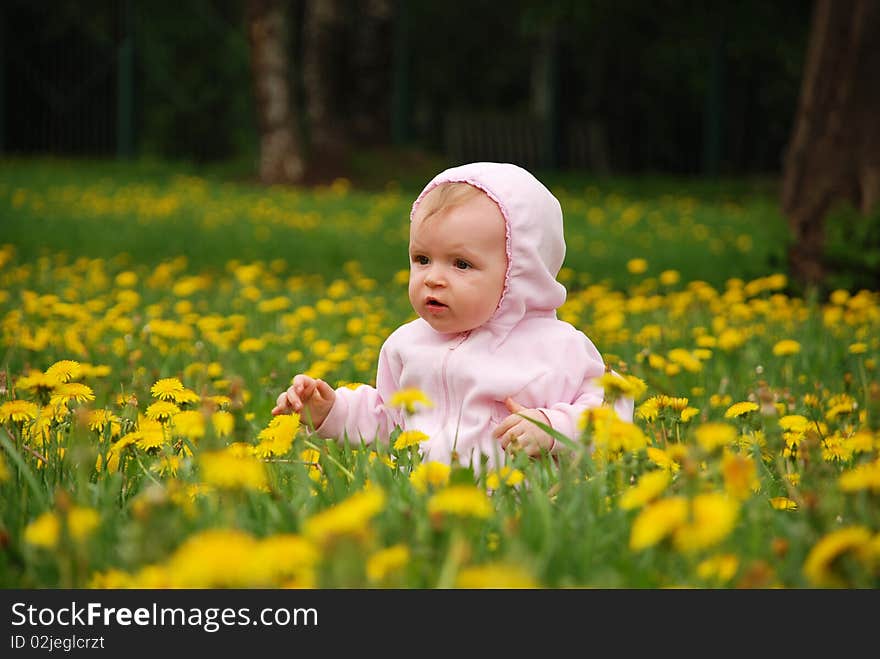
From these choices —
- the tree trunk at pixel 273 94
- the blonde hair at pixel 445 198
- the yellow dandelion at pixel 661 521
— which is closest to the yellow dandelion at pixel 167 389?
Result: the blonde hair at pixel 445 198

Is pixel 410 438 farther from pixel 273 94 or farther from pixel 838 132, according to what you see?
pixel 273 94

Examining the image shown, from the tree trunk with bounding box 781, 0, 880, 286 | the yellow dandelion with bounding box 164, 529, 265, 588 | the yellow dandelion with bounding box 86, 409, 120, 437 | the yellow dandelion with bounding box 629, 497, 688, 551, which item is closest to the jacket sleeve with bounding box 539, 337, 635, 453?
the yellow dandelion with bounding box 86, 409, 120, 437

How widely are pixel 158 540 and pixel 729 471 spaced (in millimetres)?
704

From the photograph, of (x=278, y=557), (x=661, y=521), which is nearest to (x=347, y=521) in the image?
(x=278, y=557)

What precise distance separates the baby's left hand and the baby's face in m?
0.28

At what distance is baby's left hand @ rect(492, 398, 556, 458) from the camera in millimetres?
2379

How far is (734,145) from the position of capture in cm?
2256

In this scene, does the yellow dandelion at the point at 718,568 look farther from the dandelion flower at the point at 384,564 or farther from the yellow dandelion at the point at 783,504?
the yellow dandelion at the point at 783,504

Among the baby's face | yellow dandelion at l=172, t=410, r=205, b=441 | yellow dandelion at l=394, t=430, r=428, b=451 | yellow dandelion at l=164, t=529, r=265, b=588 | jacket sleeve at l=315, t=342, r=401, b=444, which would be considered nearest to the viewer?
yellow dandelion at l=164, t=529, r=265, b=588

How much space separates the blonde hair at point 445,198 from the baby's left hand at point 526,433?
19.3 inches

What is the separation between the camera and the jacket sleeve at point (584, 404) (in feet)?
8.13

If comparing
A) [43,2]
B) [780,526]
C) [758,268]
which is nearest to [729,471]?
[780,526]

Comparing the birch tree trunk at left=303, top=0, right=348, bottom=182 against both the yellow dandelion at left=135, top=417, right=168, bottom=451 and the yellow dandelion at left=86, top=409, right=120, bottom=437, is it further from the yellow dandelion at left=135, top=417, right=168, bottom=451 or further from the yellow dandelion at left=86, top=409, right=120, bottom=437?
the yellow dandelion at left=135, top=417, right=168, bottom=451

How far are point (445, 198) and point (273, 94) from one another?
12.9 meters
